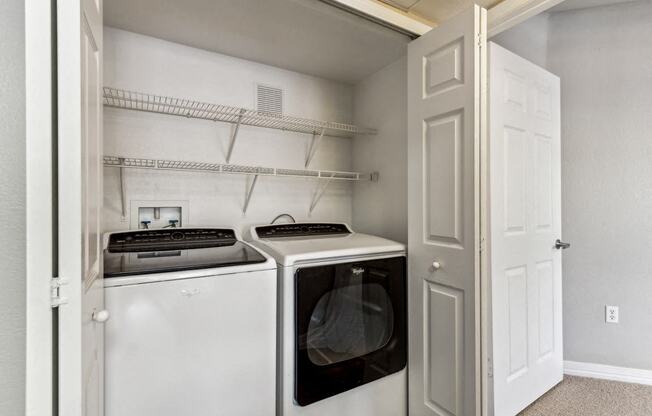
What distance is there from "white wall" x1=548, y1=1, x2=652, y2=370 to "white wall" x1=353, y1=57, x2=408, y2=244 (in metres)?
1.28

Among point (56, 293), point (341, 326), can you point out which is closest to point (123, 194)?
point (56, 293)

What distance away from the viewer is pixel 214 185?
186cm

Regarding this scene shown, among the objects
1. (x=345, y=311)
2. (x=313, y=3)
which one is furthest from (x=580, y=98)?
(x=345, y=311)

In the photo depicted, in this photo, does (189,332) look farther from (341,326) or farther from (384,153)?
(384,153)

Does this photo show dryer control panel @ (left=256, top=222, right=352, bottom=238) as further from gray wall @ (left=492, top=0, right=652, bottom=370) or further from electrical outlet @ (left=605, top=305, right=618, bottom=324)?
electrical outlet @ (left=605, top=305, right=618, bottom=324)

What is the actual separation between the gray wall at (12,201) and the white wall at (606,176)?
285 centimetres

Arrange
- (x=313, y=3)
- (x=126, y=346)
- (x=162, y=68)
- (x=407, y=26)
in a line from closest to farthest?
(x=126, y=346) < (x=313, y=3) < (x=407, y=26) < (x=162, y=68)

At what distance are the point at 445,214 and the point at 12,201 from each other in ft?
4.77

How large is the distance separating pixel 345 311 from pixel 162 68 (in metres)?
1.71

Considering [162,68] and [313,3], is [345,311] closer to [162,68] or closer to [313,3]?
[313,3]

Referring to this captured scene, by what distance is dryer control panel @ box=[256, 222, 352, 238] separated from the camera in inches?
71.2

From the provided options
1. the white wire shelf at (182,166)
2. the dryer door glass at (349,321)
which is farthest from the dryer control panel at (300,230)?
the dryer door glass at (349,321)

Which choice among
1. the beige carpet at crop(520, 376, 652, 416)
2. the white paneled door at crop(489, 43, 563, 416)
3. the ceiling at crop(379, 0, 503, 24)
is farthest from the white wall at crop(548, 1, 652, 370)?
the ceiling at crop(379, 0, 503, 24)

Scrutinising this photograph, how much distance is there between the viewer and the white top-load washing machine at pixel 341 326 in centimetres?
129
